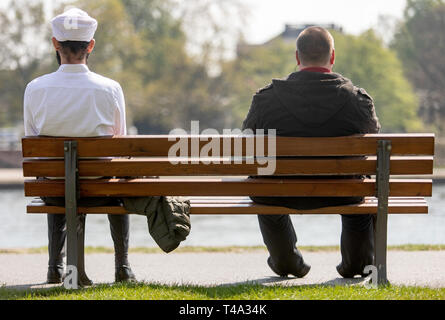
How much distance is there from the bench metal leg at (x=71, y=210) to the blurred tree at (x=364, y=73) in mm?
43747

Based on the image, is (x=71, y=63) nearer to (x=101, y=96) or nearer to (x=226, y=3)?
(x=101, y=96)

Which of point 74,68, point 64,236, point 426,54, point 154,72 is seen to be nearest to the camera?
point 74,68

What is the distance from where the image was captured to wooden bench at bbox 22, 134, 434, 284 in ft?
13.8

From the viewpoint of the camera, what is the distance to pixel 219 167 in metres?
4.21

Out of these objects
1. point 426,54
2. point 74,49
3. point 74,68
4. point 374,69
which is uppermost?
point 426,54

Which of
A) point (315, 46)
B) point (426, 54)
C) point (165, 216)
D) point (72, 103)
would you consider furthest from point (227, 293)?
point (426, 54)

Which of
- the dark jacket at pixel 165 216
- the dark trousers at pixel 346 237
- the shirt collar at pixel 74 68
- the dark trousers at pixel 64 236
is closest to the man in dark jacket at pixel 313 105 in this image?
the dark trousers at pixel 346 237

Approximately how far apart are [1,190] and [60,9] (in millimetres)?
14041

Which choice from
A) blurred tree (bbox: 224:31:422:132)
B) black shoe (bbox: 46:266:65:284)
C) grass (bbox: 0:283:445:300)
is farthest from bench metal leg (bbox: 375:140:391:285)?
blurred tree (bbox: 224:31:422:132)

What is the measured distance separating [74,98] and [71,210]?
641 mm

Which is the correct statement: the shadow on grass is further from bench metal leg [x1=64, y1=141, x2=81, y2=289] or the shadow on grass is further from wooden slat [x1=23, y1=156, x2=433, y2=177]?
wooden slat [x1=23, y1=156, x2=433, y2=177]

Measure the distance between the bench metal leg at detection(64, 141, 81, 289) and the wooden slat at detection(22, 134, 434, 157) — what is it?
0.05m

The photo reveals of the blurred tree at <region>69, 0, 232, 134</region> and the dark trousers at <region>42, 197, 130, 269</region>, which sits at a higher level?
the blurred tree at <region>69, 0, 232, 134</region>

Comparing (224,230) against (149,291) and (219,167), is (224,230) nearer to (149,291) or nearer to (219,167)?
(219,167)
